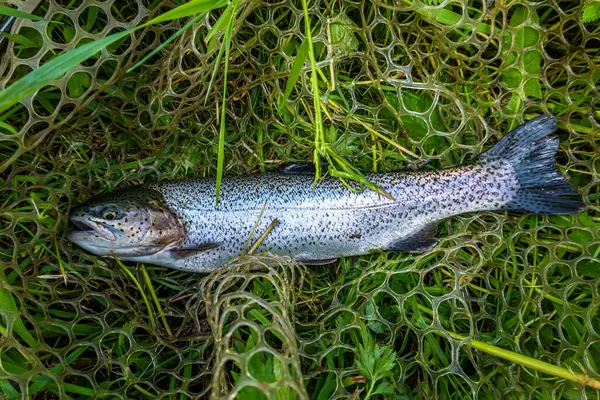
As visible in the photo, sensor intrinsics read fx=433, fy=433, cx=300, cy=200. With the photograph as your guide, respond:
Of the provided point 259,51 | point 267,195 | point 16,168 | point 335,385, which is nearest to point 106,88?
point 16,168

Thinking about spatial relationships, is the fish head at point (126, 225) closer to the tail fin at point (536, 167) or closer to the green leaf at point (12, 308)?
the green leaf at point (12, 308)

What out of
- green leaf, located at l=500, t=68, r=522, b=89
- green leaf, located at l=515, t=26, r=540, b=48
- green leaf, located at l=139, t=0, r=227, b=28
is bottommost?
green leaf, located at l=500, t=68, r=522, b=89

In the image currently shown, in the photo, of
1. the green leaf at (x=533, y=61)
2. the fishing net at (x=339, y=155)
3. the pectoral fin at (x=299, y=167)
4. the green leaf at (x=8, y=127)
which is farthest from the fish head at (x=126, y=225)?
the green leaf at (x=533, y=61)

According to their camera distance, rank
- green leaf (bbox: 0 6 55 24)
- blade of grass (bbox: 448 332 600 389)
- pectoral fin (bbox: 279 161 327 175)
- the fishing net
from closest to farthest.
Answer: green leaf (bbox: 0 6 55 24) → blade of grass (bbox: 448 332 600 389) → the fishing net → pectoral fin (bbox: 279 161 327 175)

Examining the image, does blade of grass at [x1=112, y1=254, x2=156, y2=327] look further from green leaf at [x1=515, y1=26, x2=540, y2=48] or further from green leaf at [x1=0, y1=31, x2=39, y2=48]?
green leaf at [x1=515, y1=26, x2=540, y2=48]

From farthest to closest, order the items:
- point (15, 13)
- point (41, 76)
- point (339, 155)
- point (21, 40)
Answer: point (339, 155) → point (21, 40) → point (15, 13) → point (41, 76)

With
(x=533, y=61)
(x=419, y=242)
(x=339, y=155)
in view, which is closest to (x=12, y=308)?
(x=339, y=155)

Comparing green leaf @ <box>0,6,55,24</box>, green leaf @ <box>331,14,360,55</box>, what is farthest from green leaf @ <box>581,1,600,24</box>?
green leaf @ <box>0,6,55,24</box>

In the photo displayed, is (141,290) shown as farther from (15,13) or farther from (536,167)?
(536,167)
